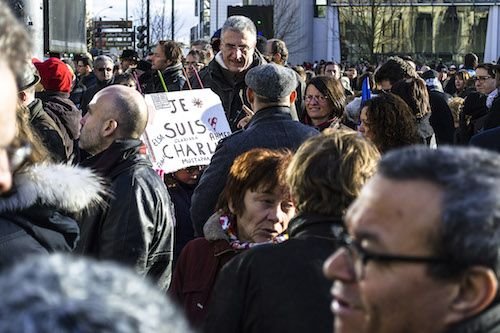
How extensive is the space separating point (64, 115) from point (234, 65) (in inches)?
57.6

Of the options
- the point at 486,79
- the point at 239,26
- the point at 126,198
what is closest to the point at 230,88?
the point at 239,26

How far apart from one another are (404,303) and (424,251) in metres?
0.13

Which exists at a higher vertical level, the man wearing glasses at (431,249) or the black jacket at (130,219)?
the man wearing glasses at (431,249)

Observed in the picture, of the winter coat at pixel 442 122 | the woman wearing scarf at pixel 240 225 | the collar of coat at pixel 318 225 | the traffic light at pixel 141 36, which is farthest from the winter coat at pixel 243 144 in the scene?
the traffic light at pixel 141 36

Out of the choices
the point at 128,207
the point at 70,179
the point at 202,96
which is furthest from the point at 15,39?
the point at 202,96

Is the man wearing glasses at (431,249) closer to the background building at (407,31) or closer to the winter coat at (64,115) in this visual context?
the winter coat at (64,115)

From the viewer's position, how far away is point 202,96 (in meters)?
7.44

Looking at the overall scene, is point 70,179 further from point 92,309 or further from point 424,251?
point 92,309

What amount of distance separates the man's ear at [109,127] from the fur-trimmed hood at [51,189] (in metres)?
1.80

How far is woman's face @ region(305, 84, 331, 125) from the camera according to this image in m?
8.05

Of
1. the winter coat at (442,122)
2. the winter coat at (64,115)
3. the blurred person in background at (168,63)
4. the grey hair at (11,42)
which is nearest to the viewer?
the grey hair at (11,42)

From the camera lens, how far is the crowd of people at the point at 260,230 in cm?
131

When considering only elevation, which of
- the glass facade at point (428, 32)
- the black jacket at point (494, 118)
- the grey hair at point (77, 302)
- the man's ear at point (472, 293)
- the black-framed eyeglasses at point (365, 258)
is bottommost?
the glass facade at point (428, 32)

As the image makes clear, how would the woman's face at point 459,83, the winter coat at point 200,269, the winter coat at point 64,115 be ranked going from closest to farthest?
1. the winter coat at point 200,269
2. the winter coat at point 64,115
3. the woman's face at point 459,83
